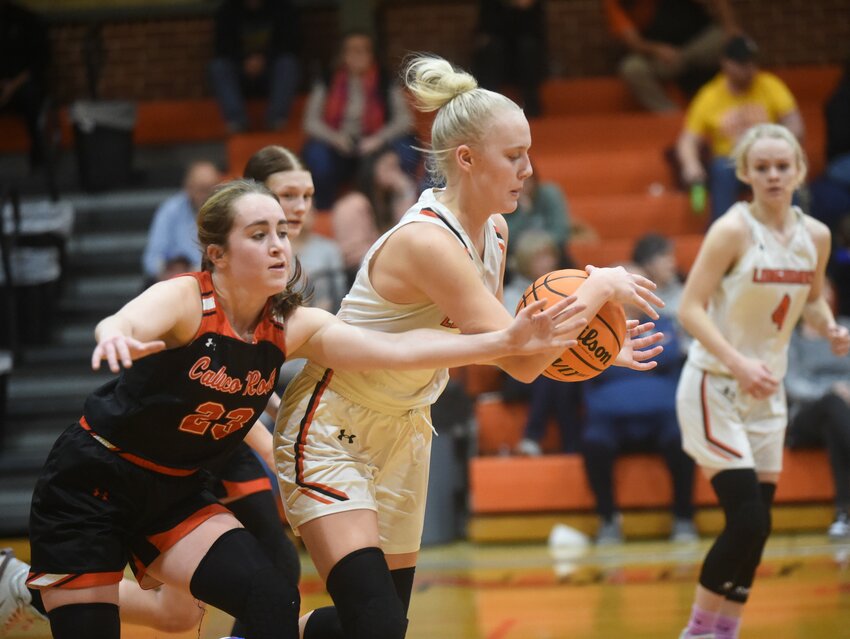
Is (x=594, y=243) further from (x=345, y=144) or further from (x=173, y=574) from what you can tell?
(x=173, y=574)

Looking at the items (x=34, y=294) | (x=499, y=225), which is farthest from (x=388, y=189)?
(x=499, y=225)

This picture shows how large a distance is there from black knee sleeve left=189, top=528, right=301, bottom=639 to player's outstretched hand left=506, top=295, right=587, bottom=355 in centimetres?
88

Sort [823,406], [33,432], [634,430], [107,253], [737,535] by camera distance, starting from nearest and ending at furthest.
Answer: [737,535] → [823,406] → [634,430] → [33,432] → [107,253]

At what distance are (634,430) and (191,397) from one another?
4245mm

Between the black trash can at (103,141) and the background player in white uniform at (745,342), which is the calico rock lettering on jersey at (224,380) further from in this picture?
the black trash can at (103,141)

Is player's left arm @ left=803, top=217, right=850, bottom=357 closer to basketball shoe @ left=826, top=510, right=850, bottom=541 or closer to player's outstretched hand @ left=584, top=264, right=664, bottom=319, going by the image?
player's outstretched hand @ left=584, top=264, right=664, bottom=319

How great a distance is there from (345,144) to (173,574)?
587 centimetres

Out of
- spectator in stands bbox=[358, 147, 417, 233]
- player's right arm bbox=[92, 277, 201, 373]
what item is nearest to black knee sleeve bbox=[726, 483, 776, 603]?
player's right arm bbox=[92, 277, 201, 373]

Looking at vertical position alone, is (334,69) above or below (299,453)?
above

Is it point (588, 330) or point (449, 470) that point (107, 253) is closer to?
point (449, 470)

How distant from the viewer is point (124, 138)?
9.62 meters

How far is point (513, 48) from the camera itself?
9461 mm

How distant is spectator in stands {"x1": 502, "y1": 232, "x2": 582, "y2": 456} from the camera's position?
7.26 metres

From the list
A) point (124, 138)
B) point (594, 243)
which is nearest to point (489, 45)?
point (594, 243)
